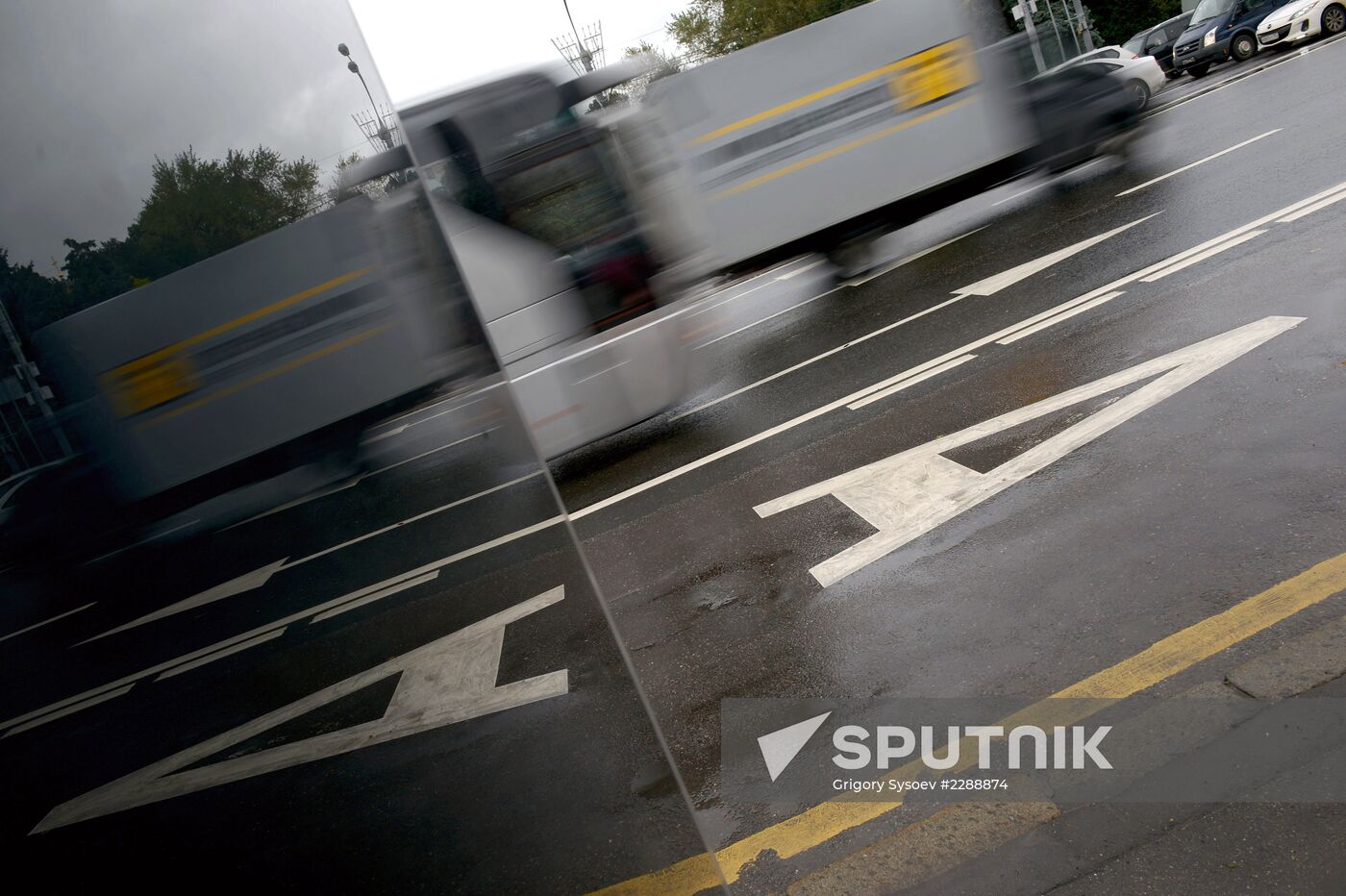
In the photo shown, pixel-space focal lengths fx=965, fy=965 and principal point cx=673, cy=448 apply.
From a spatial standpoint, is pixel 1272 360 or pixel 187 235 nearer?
pixel 187 235

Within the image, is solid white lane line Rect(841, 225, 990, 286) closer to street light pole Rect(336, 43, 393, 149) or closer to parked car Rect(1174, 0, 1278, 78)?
street light pole Rect(336, 43, 393, 149)

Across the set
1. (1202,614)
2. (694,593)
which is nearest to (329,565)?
(1202,614)

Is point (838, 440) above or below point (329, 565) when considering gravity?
below

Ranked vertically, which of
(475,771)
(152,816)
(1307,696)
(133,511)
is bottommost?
(1307,696)

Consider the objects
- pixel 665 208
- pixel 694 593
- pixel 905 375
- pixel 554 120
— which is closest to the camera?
pixel 694 593

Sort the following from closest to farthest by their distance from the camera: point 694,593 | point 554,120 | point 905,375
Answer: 1. point 694,593
2. point 905,375
3. point 554,120

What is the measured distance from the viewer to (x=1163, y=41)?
84.8ft

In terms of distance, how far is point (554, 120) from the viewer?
8281mm

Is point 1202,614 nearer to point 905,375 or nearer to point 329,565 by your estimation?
point 329,565

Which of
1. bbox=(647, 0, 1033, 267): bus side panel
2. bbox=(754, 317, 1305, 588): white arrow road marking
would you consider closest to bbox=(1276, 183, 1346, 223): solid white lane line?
bbox=(754, 317, 1305, 588): white arrow road marking

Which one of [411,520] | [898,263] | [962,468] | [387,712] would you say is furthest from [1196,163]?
[387,712]

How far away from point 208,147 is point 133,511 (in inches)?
12.3

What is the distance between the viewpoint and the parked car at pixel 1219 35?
21.1 metres

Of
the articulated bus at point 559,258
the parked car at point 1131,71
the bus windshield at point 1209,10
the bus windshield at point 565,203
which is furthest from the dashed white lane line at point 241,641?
the bus windshield at point 1209,10
